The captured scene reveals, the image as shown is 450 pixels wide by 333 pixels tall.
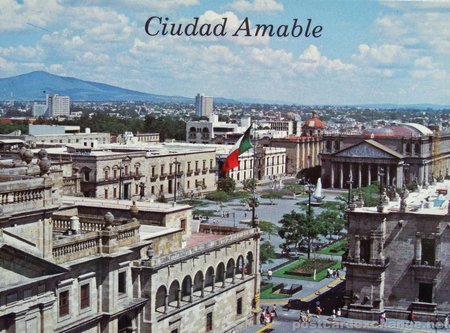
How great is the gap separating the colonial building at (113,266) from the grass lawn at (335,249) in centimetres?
2384

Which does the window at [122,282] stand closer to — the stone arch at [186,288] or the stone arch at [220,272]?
the stone arch at [186,288]

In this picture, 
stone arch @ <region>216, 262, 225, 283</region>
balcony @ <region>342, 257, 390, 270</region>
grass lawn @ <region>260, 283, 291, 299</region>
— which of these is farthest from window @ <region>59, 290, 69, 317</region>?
grass lawn @ <region>260, 283, 291, 299</region>

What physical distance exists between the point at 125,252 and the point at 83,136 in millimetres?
99102

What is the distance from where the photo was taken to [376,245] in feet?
161

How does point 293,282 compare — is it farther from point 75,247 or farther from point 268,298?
point 75,247

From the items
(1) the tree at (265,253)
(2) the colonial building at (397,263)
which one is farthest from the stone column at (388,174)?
(2) the colonial building at (397,263)

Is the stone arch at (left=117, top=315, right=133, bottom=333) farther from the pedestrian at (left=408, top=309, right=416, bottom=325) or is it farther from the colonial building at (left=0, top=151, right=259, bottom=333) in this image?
the pedestrian at (left=408, top=309, right=416, bottom=325)

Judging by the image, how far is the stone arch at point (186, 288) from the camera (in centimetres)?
4081

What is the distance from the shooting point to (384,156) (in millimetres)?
132375

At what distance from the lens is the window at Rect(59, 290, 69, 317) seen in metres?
31.2

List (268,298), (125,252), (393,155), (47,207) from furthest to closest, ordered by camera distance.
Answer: (393,155)
(268,298)
(125,252)
(47,207)

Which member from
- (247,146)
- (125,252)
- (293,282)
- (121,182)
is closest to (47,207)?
(125,252)

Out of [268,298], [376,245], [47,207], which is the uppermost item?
[47,207]

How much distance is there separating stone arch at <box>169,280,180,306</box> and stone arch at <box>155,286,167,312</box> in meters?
0.83
